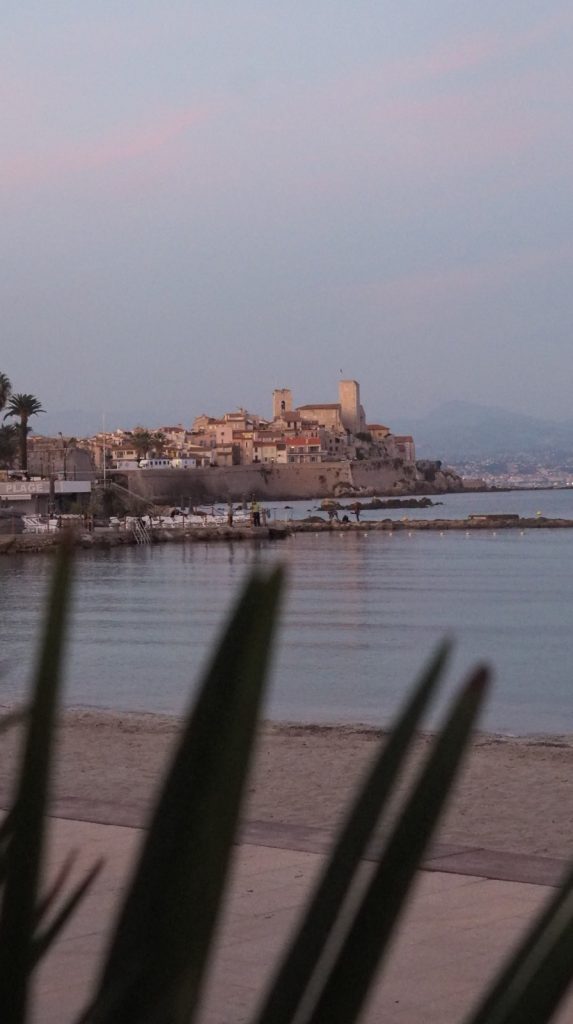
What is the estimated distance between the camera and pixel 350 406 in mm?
136000

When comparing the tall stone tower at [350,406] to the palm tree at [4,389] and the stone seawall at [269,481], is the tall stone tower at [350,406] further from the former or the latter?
A: the palm tree at [4,389]

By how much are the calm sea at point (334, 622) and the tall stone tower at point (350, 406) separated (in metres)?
71.2

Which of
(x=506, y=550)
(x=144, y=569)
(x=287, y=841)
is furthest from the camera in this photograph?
(x=506, y=550)

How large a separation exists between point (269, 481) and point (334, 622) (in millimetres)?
83676

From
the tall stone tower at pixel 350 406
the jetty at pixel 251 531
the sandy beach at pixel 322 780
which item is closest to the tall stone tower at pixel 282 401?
the tall stone tower at pixel 350 406

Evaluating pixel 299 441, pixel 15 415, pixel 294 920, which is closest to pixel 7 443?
pixel 15 415

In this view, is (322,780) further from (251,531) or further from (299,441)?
(299,441)

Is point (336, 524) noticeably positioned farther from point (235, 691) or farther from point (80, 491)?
point (235, 691)

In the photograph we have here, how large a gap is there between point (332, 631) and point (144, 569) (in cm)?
2097

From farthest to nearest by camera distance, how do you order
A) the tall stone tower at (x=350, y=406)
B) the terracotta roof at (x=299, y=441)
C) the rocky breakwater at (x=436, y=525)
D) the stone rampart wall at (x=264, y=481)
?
the tall stone tower at (x=350, y=406)
the terracotta roof at (x=299, y=441)
the stone rampart wall at (x=264, y=481)
the rocky breakwater at (x=436, y=525)

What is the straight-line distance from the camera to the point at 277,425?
5128 inches

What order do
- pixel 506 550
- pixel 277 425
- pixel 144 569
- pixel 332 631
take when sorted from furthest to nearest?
pixel 277 425 → pixel 506 550 → pixel 144 569 → pixel 332 631

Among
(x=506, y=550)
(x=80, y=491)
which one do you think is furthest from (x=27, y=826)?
(x=80, y=491)

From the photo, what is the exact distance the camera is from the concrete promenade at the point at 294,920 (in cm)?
363
